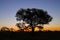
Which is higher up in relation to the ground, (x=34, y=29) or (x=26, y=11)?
(x=26, y=11)

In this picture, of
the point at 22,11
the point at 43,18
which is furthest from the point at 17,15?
the point at 43,18

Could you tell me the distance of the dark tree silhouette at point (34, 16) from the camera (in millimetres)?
52625

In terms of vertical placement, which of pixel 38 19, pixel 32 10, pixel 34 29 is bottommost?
pixel 34 29

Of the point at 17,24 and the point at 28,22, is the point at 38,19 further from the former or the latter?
the point at 17,24

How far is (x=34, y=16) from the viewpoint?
52.5m

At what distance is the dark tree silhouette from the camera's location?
52.6 m

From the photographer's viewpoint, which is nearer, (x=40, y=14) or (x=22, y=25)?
(x=40, y=14)

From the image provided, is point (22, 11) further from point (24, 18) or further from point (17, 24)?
point (17, 24)

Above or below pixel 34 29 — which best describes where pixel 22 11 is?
above

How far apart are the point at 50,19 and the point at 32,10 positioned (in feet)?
25.3

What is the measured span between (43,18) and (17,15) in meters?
9.81

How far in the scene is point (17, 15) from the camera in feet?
179

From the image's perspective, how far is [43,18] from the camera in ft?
175

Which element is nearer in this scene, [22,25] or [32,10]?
[32,10]
